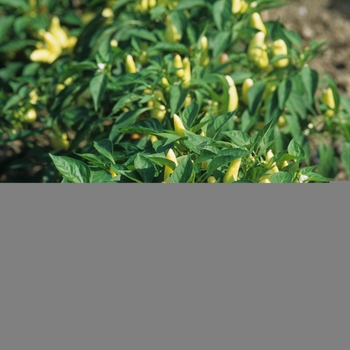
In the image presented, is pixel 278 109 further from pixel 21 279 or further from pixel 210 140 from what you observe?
pixel 21 279

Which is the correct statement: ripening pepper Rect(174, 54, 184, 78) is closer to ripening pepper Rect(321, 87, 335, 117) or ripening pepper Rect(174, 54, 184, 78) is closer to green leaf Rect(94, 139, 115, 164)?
ripening pepper Rect(321, 87, 335, 117)

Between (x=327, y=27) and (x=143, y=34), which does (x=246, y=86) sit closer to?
(x=143, y=34)

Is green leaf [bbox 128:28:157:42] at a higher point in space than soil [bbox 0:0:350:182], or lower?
higher

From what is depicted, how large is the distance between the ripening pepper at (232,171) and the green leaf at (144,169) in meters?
0.16

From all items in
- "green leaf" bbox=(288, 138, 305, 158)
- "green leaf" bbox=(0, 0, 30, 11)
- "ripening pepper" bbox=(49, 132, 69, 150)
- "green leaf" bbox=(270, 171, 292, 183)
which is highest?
"green leaf" bbox=(270, 171, 292, 183)

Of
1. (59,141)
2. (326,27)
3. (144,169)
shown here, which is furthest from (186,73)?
(326,27)

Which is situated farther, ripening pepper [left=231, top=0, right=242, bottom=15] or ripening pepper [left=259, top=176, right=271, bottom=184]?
ripening pepper [left=231, top=0, right=242, bottom=15]

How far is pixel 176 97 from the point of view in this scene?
7.04 feet

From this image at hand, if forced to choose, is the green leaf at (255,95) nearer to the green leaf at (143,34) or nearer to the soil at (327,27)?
the green leaf at (143,34)

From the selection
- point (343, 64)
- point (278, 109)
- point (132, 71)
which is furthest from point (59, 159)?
point (343, 64)

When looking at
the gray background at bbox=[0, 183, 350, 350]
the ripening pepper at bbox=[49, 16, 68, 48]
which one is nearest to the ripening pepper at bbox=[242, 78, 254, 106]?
the ripening pepper at bbox=[49, 16, 68, 48]

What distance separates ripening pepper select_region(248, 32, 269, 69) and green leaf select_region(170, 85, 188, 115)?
39 cm

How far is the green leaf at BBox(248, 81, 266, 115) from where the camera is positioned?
91.9 inches

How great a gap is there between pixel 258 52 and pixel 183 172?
119 centimetres
